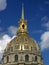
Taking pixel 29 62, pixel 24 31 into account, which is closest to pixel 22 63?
pixel 29 62

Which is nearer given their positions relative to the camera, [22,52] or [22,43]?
[22,52]

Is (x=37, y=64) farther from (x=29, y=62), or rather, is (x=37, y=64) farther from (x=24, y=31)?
(x=24, y=31)

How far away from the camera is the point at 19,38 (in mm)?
147875

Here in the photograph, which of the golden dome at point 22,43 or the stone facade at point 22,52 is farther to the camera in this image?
the golden dome at point 22,43

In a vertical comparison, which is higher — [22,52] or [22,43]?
[22,43]

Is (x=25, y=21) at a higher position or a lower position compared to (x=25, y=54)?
higher

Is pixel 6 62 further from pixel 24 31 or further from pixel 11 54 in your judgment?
pixel 24 31

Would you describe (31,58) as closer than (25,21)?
Yes

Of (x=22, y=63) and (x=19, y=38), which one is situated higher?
(x=19, y=38)

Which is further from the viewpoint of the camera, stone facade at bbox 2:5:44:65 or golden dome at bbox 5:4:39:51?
golden dome at bbox 5:4:39:51

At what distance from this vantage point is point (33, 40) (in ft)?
486

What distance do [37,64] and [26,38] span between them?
971 cm

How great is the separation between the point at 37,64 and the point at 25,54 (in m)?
4.96

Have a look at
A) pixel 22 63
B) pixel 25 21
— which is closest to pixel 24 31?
pixel 25 21
